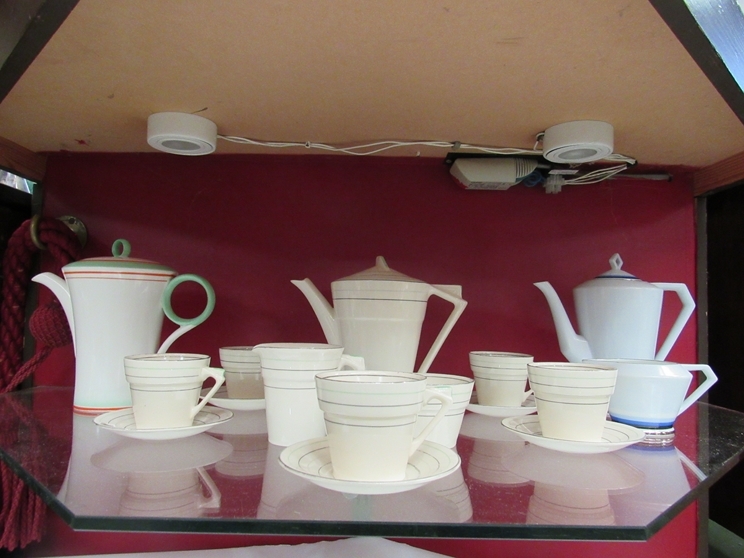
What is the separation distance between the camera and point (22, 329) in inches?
29.8

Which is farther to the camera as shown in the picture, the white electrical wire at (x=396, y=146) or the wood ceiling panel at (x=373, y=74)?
the white electrical wire at (x=396, y=146)

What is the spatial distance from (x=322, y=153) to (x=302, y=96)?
0.65 feet

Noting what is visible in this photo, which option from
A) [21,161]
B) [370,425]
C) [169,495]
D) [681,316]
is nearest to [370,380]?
[370,425]

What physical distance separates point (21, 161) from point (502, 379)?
0.73 m

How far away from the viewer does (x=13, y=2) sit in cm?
40

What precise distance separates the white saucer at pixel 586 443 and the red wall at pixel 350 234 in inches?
10.5

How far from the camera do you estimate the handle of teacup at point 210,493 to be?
0.35 meters

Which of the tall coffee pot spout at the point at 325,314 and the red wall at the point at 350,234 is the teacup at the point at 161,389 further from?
the red wall at the point at 350,234

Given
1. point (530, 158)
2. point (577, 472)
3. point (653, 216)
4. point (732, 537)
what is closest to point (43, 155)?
point (530, 158)

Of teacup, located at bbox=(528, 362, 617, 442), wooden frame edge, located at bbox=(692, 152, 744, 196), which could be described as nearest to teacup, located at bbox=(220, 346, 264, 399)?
teacup, located at bbox=(528, 362, 617, 442)

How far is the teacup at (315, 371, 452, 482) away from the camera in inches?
13.8

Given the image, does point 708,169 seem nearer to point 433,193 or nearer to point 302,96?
point 433,193

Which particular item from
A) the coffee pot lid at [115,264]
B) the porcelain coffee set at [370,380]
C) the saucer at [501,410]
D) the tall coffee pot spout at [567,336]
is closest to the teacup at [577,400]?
the porcelain coffee set at [370,380]

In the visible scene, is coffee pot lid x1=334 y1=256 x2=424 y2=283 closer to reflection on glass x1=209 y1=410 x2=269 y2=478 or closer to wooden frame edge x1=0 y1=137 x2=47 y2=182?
reflection on glass x1=209 y1=410 x2=269 y2=478
